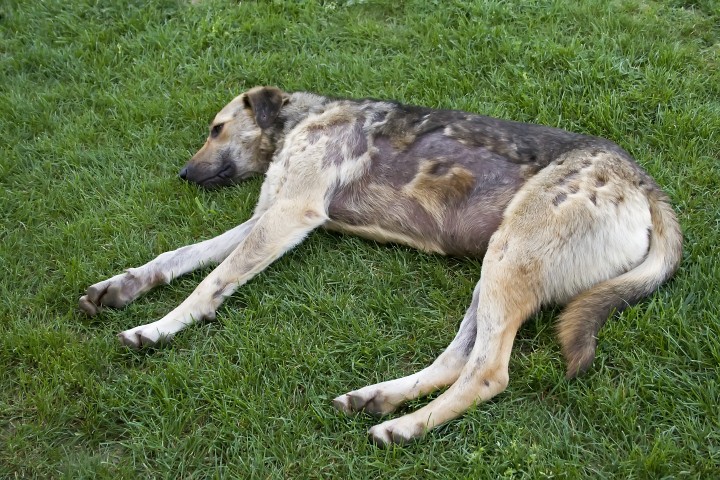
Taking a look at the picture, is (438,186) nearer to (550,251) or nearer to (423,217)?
(423,217)

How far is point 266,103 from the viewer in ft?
16.5

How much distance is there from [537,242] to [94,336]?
2.48 metres

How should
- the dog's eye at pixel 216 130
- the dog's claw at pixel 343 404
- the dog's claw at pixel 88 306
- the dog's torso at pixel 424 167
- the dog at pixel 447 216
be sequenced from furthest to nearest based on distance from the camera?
the dog's eye at pixel 216 130
the dog's torso at pixel 424 167
the dog's claw at pixel 88 306
the dog at pixel 447 216
the dog's claw at pixel 343 404

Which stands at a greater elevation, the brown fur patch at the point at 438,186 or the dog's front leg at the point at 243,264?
the brown fur patch at the point at 438,186

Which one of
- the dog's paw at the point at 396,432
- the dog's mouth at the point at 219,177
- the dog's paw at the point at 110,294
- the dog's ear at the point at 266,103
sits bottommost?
the dog's paw at the point at 396,432

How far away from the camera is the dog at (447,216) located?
3537 mm

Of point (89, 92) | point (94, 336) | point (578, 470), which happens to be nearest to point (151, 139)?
point (89, 92)

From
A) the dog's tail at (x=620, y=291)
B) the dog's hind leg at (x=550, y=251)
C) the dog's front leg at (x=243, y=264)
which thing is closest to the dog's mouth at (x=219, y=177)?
the dog's front leg at (x=243, y=264)

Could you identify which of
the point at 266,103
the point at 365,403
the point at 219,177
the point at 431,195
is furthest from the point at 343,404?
the point at 266,103

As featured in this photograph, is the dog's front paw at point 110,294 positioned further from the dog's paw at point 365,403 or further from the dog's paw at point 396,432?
the dog's paw at point 396,432

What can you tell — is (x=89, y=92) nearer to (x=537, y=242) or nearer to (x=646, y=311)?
(x=537, y=242)

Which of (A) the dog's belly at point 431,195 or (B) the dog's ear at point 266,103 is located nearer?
(A) the dog's belly at point 431,195

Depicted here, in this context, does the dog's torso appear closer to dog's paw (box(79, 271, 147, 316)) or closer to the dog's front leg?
the dog's front leg

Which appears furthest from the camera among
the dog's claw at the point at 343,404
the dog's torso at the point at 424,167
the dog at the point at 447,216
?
the dog's torso at the point at 424,167
